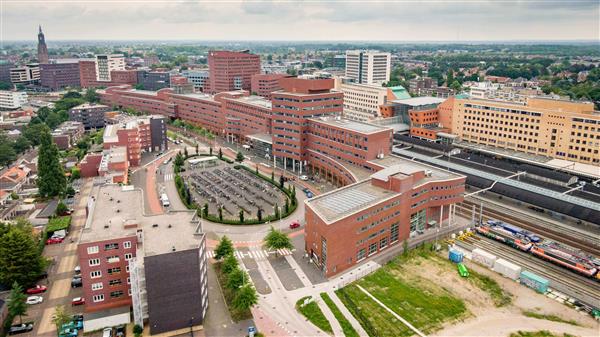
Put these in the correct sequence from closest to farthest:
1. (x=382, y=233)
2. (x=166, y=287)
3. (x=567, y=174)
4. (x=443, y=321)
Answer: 1. (x=166, y=287)
2. (x=443, y=321)
3. (x=382, y=233)
4. (x=567, y=174)

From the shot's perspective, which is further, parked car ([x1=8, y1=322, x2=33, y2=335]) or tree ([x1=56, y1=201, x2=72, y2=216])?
tree ([x1=56, y1=201, x2=72, y2=216])

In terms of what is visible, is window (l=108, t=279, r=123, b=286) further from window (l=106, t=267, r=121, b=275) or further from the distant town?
window (l=106, t=267, r=121, b=275)

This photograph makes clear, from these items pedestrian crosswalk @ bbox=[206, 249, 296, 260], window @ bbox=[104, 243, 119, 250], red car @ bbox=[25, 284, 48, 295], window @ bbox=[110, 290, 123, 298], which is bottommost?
red car @ bbox=[25, 284, 48, 295]

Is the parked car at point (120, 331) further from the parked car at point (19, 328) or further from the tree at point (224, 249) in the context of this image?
the tree at point (224, 249)

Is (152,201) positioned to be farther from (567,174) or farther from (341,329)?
(567,174)

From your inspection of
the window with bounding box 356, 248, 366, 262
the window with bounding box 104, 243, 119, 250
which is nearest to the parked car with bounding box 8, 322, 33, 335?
the window with bounding box 104, 243, 119, 250

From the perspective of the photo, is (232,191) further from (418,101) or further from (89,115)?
(89,115)

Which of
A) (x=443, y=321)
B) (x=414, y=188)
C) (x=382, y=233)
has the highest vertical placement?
(x=414, y=188)

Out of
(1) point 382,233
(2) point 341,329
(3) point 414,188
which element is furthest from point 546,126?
(2) point 341,329
